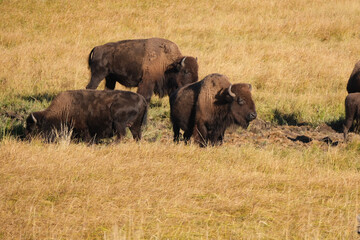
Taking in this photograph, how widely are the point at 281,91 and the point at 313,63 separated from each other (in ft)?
9.00

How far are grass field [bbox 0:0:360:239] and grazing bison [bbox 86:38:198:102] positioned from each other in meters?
0.62

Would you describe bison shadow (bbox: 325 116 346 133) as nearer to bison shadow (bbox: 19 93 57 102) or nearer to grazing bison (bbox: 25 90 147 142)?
grazing bison (bbox: 25 90 147 142)

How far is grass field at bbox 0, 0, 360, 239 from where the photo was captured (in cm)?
488

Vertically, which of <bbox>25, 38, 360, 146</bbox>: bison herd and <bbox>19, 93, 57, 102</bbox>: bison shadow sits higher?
<bbox>25, 38, 360, 146</bbox>: bison herd

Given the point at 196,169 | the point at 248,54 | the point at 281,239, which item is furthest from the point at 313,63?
the point at 281,239

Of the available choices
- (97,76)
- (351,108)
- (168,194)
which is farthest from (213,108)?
(97,76)

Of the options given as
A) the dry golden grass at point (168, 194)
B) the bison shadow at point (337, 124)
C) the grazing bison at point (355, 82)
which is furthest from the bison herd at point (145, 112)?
the dry golden grass at point (168, 194)

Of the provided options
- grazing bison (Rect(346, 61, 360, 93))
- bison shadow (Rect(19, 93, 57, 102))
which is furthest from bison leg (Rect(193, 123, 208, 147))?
bison shadow (Rect(19, 93, 57, 102))

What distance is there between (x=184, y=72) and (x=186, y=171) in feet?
17.7

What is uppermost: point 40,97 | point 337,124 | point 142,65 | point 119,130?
point 142,65

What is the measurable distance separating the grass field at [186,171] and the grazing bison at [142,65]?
0.62 metres

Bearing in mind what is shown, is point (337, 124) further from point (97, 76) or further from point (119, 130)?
point (97, 76)

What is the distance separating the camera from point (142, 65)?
39.5ft

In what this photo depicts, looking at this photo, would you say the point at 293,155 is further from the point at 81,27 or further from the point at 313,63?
the point at 81,27
